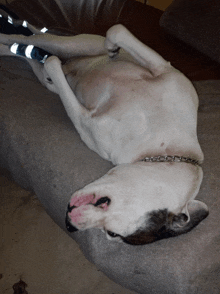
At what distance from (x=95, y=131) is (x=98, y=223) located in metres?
0.61

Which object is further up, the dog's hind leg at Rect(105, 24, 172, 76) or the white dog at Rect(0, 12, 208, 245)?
the dog's hind leg at Rect(105, 24, 172, 76)

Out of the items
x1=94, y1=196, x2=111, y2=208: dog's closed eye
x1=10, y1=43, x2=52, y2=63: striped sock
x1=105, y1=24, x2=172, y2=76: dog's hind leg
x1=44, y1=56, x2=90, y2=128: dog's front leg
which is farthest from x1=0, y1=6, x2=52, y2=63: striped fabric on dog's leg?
x1=94, y1=196, x2=111, y2=208: dog's closed eye

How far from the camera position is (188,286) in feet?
4.16

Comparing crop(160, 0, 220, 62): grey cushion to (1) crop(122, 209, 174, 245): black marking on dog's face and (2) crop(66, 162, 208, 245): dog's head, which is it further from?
(1) crop(122, 209, 174, 245): black marking on dog's face

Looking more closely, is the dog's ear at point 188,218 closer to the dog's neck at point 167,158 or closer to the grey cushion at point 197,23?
the dog's neck at point 167,158

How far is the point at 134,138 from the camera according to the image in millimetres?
1445

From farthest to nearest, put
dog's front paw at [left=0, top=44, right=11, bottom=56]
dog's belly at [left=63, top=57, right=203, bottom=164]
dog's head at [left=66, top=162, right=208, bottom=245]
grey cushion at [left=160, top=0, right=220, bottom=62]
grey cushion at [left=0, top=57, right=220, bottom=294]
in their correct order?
grey cushion at [left=160, top=0, right=220, bottom=62], dog's front paw at [left=0, top=44, right=11, bottom=56], dog's belly at [left=63, top=57, right=203, bottom=164], grey cushion at [left=0, top=57, right=220, bottom=294], dog's head at [left=66, top=162, right=208, bottom=245]

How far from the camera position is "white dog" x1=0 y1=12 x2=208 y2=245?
119 cm

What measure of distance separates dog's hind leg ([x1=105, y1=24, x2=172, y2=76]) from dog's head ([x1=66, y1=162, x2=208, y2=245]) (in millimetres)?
789

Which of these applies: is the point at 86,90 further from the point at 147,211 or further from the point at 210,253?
the point at 210,253

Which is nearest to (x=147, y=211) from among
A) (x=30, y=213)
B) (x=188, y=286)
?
(x=188, y=286)

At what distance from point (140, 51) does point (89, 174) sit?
3.20 feet

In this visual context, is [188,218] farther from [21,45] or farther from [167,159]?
[21,45]

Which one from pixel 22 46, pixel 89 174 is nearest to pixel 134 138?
pixel 89 174
